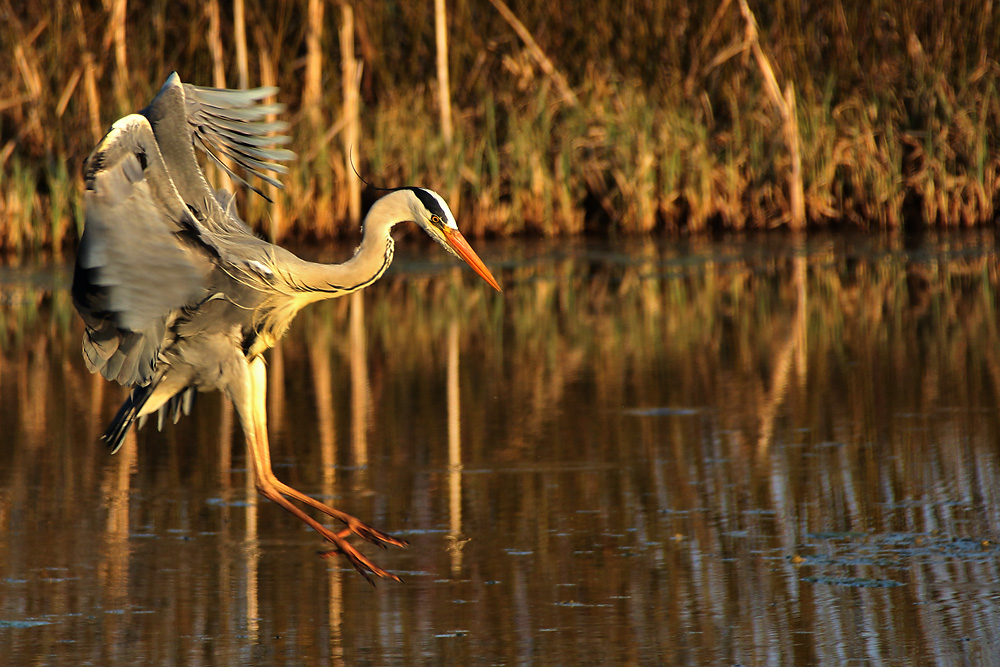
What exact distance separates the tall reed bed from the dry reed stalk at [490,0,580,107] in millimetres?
40

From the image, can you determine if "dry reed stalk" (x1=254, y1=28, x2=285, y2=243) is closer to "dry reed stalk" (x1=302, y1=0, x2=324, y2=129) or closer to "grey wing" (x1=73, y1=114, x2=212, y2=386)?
"dry reed stalk" (x1=302, y1=0, x2=324, y2=129)

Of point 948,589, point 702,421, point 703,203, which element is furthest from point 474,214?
point 948,589

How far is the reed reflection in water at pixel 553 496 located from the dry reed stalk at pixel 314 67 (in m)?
4.53

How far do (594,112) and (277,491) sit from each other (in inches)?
464

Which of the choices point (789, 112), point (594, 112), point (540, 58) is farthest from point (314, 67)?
point (789, 112)

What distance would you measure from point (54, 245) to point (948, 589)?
39.6ft

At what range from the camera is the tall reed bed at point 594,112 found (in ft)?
52.3

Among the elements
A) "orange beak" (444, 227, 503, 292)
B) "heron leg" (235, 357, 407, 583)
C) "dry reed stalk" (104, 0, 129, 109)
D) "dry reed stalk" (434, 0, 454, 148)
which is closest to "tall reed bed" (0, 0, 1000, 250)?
"dry reed stalk" (104, 0, 129, 109)

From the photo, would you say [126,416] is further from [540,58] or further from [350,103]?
[540,58]

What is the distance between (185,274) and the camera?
5617 millimetres

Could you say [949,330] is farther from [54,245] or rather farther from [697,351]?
[54,245]

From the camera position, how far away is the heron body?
5355 millimetres

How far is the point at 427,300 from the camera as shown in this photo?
13578 mm

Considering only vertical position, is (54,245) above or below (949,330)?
above
